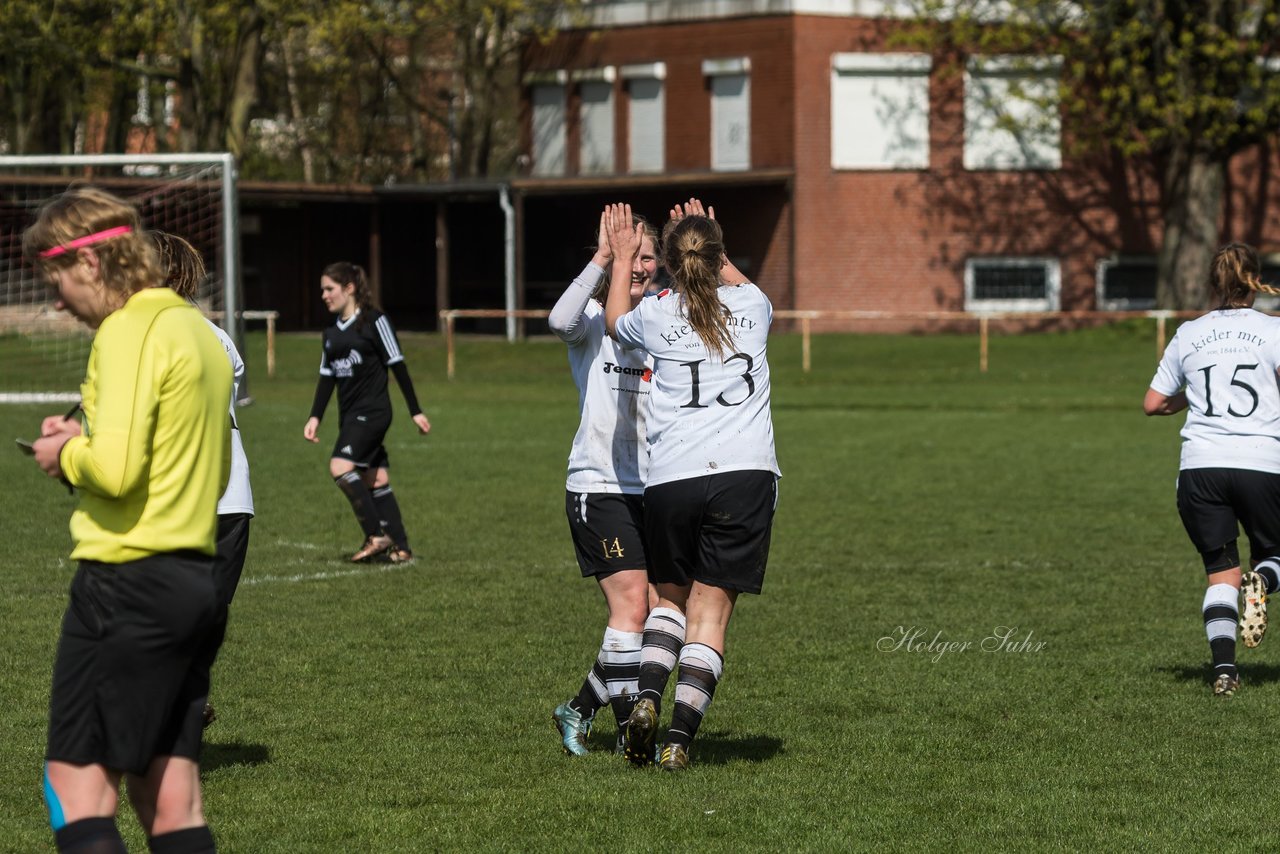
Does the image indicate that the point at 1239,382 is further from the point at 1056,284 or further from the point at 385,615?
the point at 1056,284

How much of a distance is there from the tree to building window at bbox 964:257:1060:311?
2521mm

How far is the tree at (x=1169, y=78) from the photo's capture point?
33.4m

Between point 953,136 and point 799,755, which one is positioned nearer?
point 799,755

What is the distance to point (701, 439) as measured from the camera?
243 inches

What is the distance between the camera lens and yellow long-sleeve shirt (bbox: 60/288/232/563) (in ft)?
12.5

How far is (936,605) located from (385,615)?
10.2 feet

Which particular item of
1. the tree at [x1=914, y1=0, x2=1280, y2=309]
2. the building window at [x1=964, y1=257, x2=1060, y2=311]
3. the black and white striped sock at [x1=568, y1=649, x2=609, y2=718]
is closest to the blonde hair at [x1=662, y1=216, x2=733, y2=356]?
the black and white striped sock at [x1=568, y1=649, x2=609, y2=718]

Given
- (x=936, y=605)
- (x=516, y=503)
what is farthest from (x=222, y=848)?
(x=516, y=503)

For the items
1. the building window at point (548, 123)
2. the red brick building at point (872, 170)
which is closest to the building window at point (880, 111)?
the red brick building at point (872, 170)

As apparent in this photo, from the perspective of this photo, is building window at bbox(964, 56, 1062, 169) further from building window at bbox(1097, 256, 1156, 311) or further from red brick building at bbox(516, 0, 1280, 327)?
building window at bbox(1097, 256, 1156, 311)

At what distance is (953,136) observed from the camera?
37500 mm

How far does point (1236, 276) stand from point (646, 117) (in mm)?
32431

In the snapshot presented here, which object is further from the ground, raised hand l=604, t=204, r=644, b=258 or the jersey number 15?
raised hand l=604, t=204, r=644, b=258

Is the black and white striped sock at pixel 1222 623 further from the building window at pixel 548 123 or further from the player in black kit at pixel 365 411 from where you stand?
the building window at pixel 548 123
